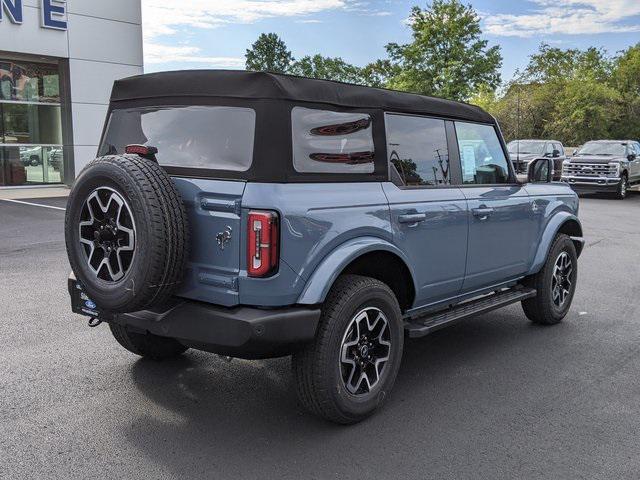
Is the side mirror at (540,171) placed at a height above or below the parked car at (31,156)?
above

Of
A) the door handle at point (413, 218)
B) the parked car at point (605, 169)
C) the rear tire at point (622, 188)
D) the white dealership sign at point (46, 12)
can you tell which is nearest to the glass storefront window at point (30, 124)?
the white dealership sign at point (46, 12)

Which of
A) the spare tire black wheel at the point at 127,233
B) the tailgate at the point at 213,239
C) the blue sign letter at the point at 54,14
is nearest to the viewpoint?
the spare tire black wheel at the point at 127,233

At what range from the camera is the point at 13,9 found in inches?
673

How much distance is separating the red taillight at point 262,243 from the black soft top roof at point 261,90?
26.7 inches

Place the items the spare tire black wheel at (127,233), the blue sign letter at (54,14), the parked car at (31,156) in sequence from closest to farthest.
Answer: the spare tire black wheel at (127,233)
the blue sign letter at (54,14)
the parked car at (31,156)

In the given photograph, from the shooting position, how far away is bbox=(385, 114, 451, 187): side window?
4137 mm

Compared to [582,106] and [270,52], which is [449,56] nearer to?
[582,106]

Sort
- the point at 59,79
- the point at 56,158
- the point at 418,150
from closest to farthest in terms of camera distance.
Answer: the point at 418,150
the point at 59,79
the point at 56,158

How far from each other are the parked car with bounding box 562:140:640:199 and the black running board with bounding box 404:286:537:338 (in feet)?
52.8

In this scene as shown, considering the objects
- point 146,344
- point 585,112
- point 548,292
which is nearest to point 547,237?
point 548,292

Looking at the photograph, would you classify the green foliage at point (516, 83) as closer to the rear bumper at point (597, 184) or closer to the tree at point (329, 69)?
the rear bumper at point (597, 184)

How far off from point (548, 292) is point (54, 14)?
16.9 m

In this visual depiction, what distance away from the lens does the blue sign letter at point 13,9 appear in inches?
667

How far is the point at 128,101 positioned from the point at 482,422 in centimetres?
294
